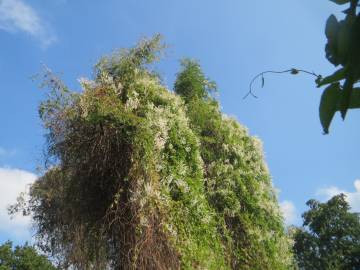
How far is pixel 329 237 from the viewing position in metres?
24.5

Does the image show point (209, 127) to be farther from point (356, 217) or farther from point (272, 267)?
point (356, 217)

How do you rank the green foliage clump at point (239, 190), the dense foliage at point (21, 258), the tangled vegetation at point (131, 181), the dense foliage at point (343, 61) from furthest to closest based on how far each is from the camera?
the dense foliage at point (21, 258) → the green foliage clump at point (239, 190) → the tangled vegetation at point (131, 181) → the dense foliage at point (343, 61)

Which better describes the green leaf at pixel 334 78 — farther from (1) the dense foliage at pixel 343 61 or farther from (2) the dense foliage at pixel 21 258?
(2) the dense foliage at pixel 21 258

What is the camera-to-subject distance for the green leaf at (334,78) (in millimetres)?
523

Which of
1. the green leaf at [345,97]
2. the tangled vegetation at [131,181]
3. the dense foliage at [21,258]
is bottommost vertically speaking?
the green leaf at [345,97]

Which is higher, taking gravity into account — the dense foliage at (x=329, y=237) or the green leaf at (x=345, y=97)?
the dense foliage at (x=329, y=237)

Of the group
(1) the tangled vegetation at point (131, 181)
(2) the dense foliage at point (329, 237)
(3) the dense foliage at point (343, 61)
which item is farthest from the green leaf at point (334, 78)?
(2) the dense foliage at point (329, 237)

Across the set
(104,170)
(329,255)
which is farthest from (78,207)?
(329,255)

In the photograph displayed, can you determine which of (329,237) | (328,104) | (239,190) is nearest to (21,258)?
(329,237)

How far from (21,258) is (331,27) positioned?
79.6ft

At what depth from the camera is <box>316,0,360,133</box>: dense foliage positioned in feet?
1.60

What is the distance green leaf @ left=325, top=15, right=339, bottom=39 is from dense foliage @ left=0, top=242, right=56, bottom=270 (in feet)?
76.4

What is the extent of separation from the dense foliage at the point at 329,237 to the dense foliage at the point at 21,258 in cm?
1169

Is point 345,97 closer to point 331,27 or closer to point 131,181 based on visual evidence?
point 331,27
